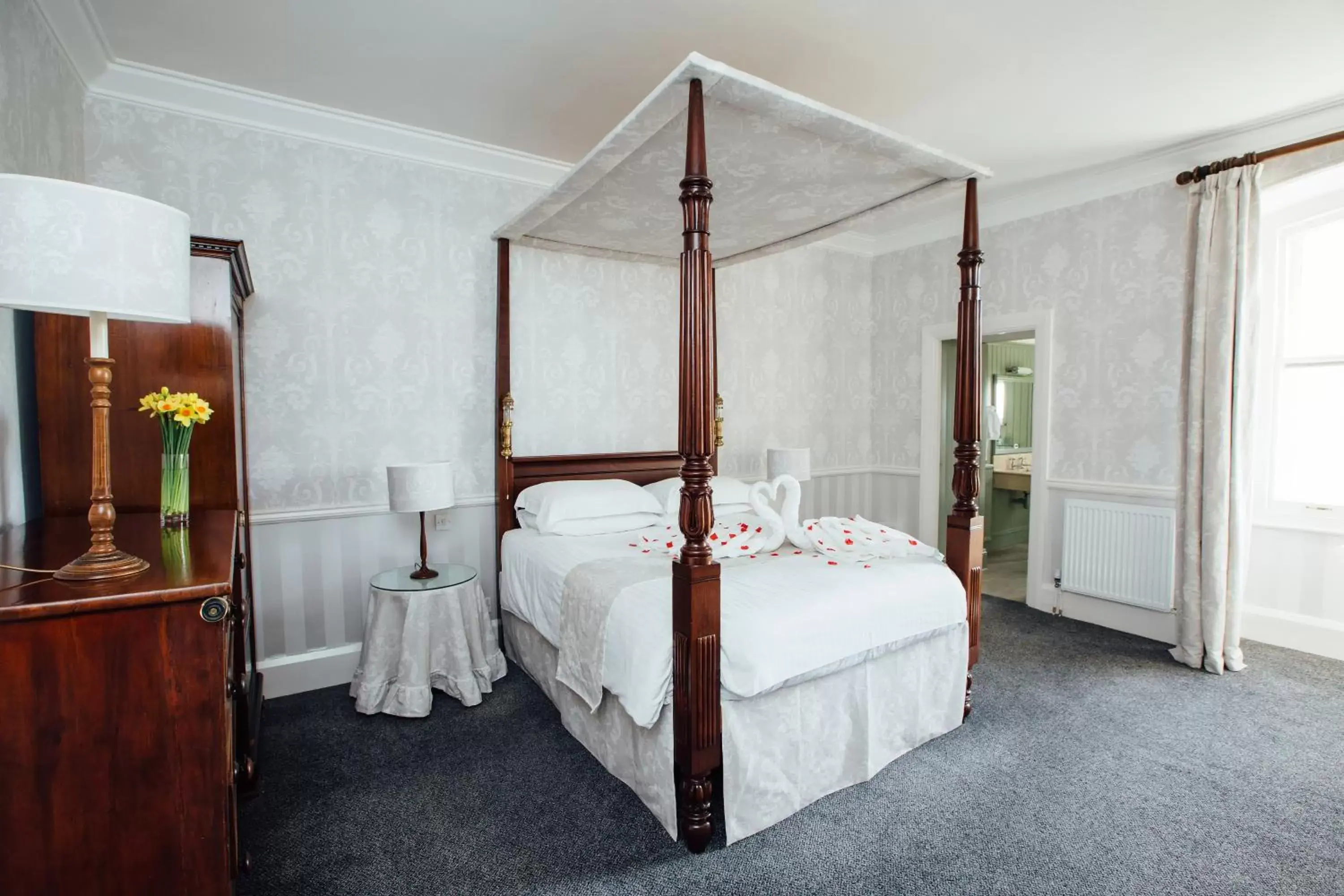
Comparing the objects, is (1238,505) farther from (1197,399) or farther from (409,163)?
(409,163)

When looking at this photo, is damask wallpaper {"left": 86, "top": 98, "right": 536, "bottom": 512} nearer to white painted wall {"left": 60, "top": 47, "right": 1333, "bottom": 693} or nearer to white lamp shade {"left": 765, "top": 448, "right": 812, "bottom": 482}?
white painted wall {"left": 60, "top": 47, "right": 1333, "bottom": 693}

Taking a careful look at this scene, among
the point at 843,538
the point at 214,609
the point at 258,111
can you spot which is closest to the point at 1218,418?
the point at 843,538

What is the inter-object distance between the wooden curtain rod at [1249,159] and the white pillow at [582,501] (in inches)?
126

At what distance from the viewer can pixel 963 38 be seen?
2.32 metres

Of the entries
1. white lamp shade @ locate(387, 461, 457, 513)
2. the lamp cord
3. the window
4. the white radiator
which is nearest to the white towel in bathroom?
the white radiator

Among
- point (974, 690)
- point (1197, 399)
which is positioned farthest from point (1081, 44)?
point (974, 690)

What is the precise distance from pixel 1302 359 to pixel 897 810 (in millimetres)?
3370

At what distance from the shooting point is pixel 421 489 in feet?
9.00

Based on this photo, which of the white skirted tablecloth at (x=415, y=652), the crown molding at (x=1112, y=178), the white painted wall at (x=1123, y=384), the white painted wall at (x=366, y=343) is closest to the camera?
the white skirted tablecloth at (x=415, y=652)

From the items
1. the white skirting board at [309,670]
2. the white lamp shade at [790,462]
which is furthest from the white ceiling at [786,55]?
the white skirting board at [309,670]

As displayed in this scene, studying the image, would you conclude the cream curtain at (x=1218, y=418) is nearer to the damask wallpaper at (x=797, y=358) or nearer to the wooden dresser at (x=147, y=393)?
the damask wallpaper at (x=797, y=358)

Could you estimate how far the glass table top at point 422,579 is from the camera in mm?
2682

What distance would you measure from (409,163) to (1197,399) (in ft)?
13.3

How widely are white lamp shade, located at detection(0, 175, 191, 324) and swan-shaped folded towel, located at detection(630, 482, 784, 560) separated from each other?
1.85m
